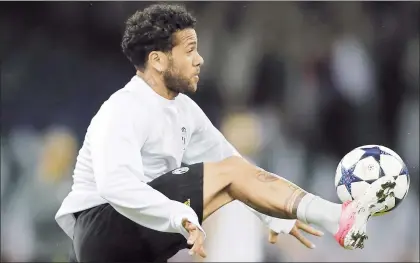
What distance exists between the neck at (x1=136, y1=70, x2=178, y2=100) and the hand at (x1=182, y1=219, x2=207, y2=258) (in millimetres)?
502

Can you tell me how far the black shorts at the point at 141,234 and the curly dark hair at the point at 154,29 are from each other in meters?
0.39

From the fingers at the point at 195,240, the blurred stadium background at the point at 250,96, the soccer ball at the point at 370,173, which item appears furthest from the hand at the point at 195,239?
the blurred stadium background at the point at 250,96

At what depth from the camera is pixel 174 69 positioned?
2.17m

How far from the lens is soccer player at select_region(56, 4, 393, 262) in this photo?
1855 mm

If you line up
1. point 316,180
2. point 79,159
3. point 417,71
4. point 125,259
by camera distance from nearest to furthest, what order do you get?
1. point 125,259
2. point 79,159
3. point 316,180
4. point 417,71

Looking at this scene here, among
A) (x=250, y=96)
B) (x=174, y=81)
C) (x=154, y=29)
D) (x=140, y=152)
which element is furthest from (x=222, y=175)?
(x=250, y=96)

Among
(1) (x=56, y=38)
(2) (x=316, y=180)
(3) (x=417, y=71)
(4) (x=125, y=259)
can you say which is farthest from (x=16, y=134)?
(3) (x=417, y=71)

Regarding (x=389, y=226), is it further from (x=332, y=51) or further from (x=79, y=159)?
(x=79, y=159)

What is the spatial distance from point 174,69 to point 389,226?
156cm

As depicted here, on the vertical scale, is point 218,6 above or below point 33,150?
above

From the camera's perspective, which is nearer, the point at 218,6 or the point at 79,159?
the point at 79,159

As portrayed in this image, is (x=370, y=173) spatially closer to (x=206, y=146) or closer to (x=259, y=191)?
(x=259, y=191)

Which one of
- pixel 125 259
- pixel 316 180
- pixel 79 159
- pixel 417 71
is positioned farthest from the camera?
pixel 417 71

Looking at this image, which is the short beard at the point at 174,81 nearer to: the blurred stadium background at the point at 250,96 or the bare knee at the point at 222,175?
the bare knee at the point at 222,175
